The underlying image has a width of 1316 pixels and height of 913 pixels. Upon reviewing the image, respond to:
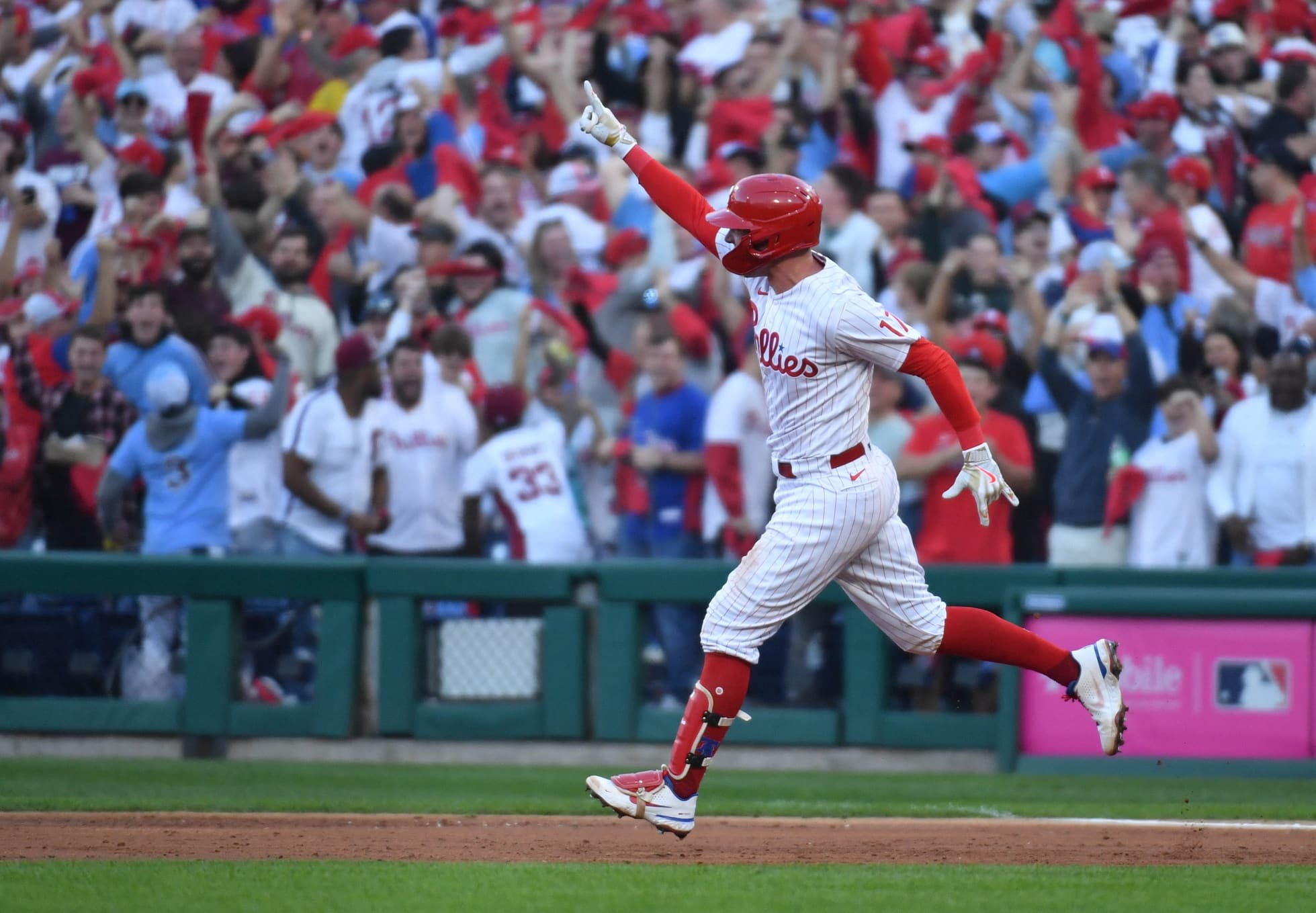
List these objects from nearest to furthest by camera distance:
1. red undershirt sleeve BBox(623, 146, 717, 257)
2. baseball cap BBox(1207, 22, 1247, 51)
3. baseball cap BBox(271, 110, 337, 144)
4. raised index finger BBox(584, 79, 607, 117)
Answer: red undershirt sleeve BBox(623, 146, 717, 257) < raised index finger BBox(584, 79, 607, 117) < baseball cap BBox(1207, 22, 1247, 51) < baseball cap BBox(271, 110, 337, 144)

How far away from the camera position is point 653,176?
20.1 ft

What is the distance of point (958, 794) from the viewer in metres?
8.04

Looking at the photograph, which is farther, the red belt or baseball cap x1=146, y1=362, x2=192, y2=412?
baseball cap x1=146, y1=362, x2=192, y2=412

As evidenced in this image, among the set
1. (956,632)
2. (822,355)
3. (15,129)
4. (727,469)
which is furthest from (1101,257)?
(15,129)

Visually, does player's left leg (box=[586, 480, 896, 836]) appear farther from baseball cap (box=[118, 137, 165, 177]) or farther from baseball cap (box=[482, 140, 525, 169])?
baseball cap (box=[118, 137, 165, 177])

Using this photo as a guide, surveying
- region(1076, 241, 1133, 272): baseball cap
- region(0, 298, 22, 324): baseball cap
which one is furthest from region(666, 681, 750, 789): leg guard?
region(0, 298, 22, 324): baseball cap

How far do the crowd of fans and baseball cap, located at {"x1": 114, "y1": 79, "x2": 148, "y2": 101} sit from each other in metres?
0.04

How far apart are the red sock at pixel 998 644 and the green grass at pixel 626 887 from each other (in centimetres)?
69

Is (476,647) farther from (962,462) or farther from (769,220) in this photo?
(769,220)

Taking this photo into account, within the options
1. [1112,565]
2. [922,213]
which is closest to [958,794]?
[1112,565]

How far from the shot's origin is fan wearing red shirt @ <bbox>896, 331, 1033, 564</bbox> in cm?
946

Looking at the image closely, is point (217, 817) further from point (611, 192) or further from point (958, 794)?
point (611, 192)

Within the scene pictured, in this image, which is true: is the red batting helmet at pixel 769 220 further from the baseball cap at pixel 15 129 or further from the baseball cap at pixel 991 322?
the baseball cap at pixel 15 129

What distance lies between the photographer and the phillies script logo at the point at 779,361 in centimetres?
552
